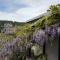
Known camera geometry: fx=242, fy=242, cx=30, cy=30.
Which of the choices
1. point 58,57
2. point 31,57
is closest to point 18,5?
point 31,57

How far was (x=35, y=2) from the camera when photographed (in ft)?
27.1

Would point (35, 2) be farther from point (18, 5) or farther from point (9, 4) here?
point (9, 4)

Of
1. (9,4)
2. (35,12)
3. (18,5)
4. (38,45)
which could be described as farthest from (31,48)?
(9,4)

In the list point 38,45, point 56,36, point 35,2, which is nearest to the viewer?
point 56,36

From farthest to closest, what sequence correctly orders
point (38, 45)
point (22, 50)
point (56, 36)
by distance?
point (22, 50) < point (38, 45) < point (56, 36)

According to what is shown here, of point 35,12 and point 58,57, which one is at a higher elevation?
point 35,12

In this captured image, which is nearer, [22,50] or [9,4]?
[22,50]

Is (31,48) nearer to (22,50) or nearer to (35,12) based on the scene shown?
(22,50)

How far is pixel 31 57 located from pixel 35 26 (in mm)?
893

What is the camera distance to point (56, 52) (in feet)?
20.2

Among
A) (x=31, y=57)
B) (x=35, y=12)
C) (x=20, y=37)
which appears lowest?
(x=31, y=57)

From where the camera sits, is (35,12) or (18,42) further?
(35,12)

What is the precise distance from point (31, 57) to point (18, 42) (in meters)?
0.63

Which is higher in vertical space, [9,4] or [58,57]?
[9,4]
